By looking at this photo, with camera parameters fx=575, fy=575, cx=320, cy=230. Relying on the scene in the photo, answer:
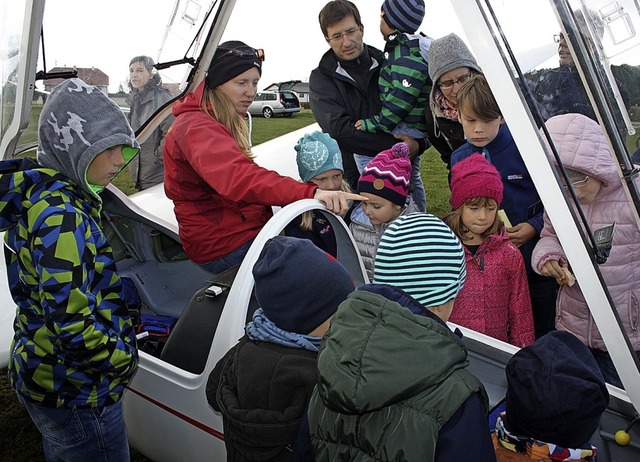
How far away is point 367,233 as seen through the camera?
8.15ft

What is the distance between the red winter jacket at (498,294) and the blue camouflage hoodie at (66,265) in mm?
1180

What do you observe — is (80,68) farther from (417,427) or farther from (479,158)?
(417,427)

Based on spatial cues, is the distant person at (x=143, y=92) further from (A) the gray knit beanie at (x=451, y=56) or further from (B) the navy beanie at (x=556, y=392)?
(B) the navy beanie at (x=556, y=392)

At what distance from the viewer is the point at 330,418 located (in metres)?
1.16

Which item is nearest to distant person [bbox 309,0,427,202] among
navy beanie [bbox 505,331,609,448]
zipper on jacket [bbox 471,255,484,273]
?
zipper on jacket [bbox 471,255,484,273]

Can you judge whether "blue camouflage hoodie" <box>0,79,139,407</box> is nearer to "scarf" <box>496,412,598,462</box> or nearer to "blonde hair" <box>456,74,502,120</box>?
"scarf" <box>496,412,598,462</box>

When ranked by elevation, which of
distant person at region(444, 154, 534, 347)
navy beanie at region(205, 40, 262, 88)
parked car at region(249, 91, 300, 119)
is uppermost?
navy beanie at region(205, 40, 262, 88)

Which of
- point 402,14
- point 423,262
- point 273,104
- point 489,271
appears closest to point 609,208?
point 423,262

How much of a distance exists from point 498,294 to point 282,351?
40.2 inches

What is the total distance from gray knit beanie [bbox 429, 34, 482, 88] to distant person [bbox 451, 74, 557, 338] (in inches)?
6.0

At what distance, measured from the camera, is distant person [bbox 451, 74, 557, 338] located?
2.32 metres

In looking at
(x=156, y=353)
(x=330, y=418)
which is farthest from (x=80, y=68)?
(x=330, y=418)

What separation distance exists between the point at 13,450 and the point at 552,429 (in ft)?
8.39

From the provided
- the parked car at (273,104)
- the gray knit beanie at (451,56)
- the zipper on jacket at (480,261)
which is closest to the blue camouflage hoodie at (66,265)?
the zipper on jacket at (480,261)
